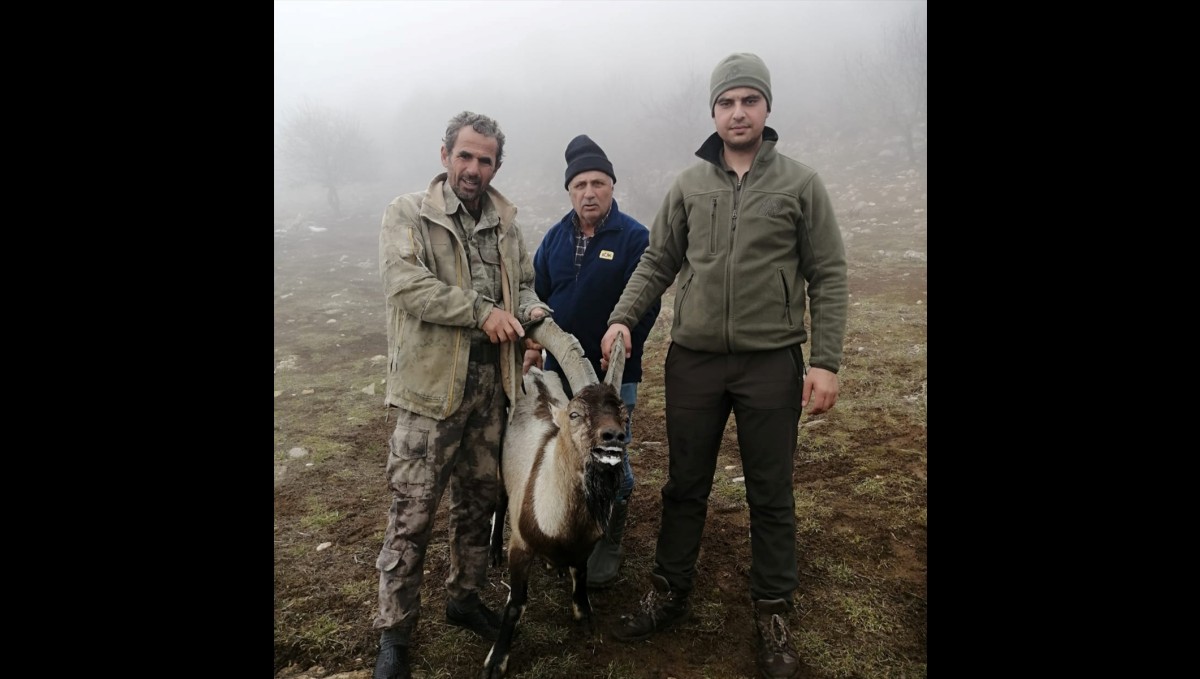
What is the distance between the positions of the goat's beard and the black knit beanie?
2222 mm

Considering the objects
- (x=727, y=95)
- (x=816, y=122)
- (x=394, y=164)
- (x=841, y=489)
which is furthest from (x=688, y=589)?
(x=394, y=164)

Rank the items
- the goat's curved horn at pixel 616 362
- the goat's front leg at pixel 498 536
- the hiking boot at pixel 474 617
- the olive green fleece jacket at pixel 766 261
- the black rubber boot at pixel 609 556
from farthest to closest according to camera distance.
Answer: the goat's front leg at pixel 498 536
the black rubber boot at pixel 609 556
the hiking boot at pixel 474 617
the goat's curved horn at pixel 616 362
the olive green fleece jacket at pixel 766 261

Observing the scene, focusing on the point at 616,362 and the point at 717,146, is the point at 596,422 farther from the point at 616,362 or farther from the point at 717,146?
the point at 717,146

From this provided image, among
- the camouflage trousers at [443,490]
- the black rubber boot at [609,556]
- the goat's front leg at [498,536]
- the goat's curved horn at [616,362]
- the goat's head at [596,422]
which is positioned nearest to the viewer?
the goat's head at [596,422]

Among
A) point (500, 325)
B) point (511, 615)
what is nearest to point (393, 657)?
point (511, 615)

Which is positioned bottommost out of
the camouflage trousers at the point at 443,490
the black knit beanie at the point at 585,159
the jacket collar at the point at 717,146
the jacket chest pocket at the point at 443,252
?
the camouflage trousers at the point at 443,490

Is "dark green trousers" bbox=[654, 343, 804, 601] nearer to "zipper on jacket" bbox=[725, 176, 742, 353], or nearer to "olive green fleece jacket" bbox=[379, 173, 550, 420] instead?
"zipper on jacket" bbox=[725, 176, 742, 353]

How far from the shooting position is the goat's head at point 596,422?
10.2 feet

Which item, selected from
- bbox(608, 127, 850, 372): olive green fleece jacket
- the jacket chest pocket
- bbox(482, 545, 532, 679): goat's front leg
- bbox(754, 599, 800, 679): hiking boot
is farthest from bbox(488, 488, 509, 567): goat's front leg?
bbox(608, 127, 850, 372): olive green fleece jacket

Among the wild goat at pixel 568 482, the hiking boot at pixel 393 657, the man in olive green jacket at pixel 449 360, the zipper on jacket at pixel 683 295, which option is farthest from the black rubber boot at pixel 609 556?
the zipper on jacket at pixel 683 295

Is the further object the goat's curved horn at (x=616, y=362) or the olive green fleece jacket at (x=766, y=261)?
the goat's curved horn at (x=616, y=362)

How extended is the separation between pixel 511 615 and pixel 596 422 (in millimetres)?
1393

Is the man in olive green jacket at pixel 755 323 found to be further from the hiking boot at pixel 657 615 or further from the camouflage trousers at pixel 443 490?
the camouflage trousers at pixel 443 490

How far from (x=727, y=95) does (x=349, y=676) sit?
13.4ft
